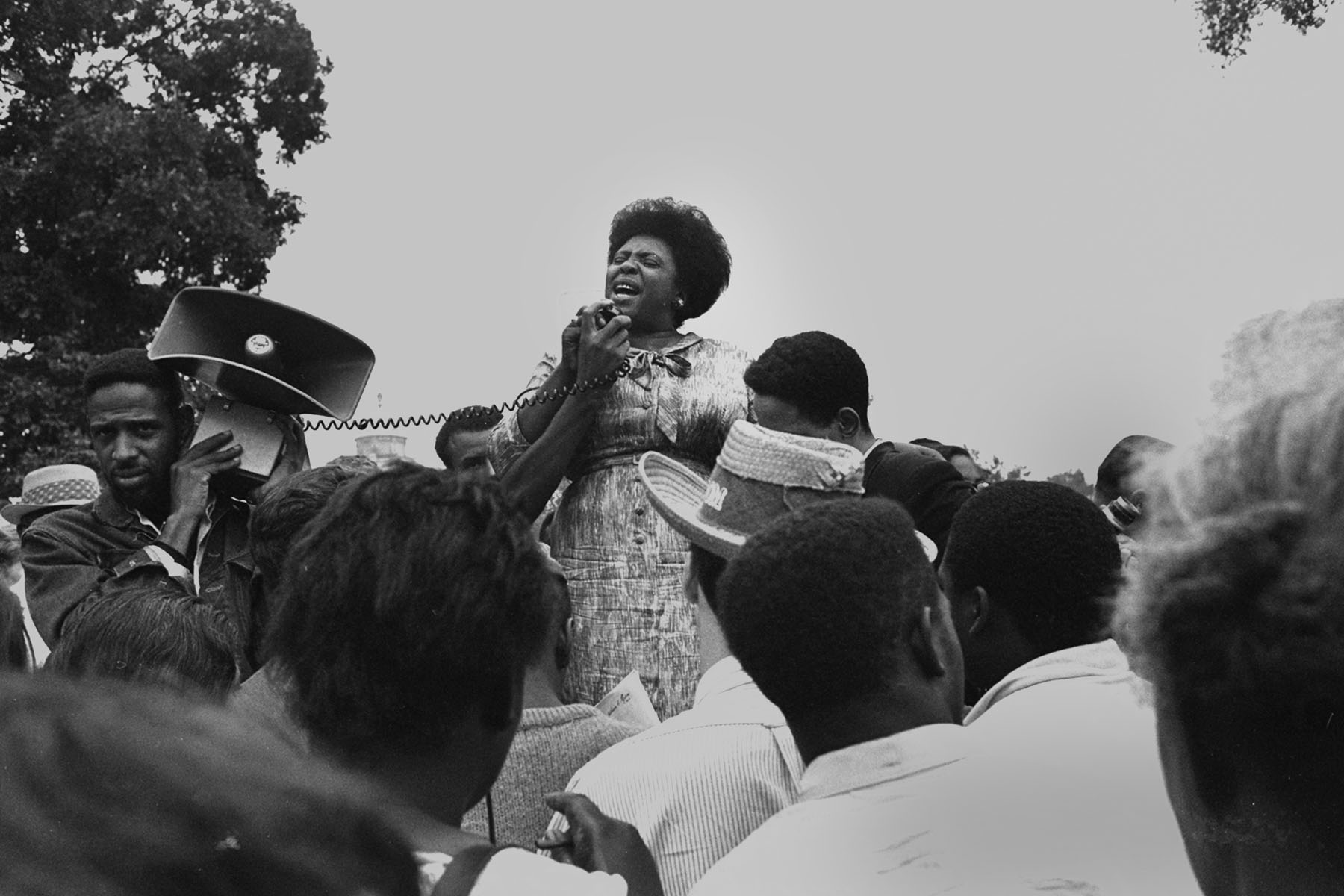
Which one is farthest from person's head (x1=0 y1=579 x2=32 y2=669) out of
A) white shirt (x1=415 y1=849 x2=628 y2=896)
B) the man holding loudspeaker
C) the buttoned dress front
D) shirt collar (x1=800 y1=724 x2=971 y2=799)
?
the buttoned dress front

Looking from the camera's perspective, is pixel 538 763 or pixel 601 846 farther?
pixel 538 763

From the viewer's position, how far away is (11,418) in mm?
16156

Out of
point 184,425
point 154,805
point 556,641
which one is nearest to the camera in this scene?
point 154,805

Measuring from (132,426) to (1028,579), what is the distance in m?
2.61

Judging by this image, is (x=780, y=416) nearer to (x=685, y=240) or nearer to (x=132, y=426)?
(x=685, y=240)

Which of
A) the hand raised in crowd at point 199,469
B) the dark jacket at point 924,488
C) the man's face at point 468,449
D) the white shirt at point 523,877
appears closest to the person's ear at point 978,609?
the dark jacket at point 924,488

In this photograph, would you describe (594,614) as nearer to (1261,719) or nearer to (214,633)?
(214,633)

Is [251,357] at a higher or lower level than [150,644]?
higher

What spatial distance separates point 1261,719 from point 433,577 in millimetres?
1222

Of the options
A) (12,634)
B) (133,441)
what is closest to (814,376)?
(133,441)

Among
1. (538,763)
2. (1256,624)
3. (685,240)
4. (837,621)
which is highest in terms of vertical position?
(685,240)

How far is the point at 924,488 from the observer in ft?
14.8

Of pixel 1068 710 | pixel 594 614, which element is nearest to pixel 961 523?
pixel 1068 710

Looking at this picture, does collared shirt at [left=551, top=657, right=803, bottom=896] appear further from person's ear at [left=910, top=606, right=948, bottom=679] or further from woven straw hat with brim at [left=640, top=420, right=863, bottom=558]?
woven straw hat with brim at [left=640, top=420, right=863, bottom=558]
